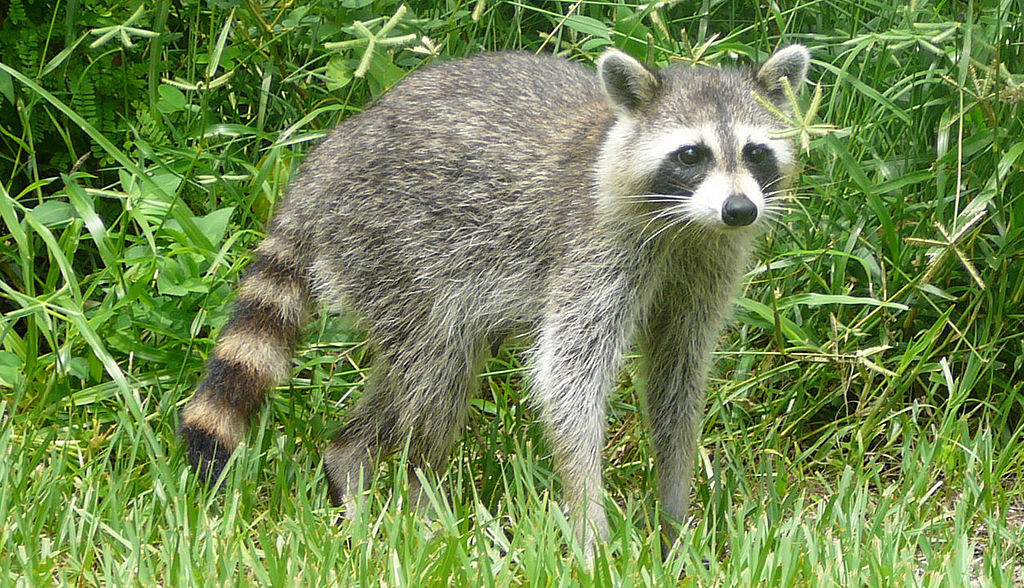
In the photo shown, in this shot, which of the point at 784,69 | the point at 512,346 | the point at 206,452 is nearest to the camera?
the point at 206,452

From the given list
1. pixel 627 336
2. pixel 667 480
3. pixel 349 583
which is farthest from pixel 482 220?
pixel 349 583

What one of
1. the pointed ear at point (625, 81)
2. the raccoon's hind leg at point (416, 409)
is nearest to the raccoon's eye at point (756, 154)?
the pointed ear at point (625, 81)

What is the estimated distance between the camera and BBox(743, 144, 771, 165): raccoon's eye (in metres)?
3.97

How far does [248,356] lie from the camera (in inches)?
169

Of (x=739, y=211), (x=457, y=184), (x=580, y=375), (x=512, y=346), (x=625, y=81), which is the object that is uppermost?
(x=625, y=81)

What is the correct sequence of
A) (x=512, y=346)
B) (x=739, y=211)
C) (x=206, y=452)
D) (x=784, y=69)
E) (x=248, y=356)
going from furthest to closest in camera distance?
(x=512, y=346), (x=248, y=356), (x=784, y=69), (x=206, y=452), (x=739, y=211)

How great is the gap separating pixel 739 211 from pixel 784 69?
69 centimetres

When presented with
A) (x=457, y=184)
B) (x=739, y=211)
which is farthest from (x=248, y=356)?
(x=739, y=211)

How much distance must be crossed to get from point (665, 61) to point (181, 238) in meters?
1.79

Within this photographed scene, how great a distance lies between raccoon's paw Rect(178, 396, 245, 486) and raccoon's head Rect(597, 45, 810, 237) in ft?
4.18

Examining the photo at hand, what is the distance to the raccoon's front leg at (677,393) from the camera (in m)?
4.31

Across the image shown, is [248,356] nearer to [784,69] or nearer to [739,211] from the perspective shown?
[739,211]

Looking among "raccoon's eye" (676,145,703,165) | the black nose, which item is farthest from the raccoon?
the black nose

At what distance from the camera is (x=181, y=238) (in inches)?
185
